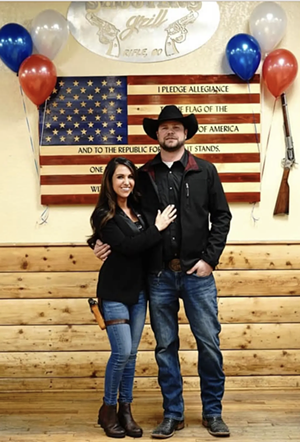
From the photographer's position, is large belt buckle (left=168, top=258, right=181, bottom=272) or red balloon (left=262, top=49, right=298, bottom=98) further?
red balloon (left=262, top=49, right=298, bottom=98)

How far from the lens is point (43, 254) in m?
3.55

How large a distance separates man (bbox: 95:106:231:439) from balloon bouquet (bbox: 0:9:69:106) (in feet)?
3.02

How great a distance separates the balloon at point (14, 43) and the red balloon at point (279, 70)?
4.75 feet

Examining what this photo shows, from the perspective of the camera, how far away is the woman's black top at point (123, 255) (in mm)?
2660

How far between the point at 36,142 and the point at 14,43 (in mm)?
604

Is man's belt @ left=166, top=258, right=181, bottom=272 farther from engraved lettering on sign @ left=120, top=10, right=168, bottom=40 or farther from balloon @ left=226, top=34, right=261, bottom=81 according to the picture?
engraved lettering on sign @ left=120, top=10, right=168, bottom=40

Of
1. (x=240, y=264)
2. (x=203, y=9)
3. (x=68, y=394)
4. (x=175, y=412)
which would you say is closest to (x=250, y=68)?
(x=203, y=9)

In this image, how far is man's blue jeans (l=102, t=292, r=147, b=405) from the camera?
2.70m

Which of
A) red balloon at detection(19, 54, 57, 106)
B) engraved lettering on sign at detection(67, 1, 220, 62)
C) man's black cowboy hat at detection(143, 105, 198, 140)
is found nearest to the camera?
man's black cowboy hat at detection(143, 105, 198, 140)

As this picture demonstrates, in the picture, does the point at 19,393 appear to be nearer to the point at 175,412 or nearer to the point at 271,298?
the point at 175,412

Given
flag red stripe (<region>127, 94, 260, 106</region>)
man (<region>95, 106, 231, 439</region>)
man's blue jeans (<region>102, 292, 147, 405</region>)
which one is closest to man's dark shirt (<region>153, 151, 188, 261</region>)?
man (<region>95, 106, 231, 439</region>)

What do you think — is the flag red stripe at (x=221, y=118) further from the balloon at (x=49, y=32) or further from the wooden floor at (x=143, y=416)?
the wooden floor at (x=143, y=416)

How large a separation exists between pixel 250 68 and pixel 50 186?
142cm

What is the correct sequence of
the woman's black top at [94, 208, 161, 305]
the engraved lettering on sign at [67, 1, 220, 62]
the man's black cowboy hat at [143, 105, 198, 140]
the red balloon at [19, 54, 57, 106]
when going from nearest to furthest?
1. the woman's black top at [94, 208, 161, 305]
2. the man's black cowboy hat at [143, 105, 198, 140]
3. the red balloon at [19, 54, 57, 106]
4. the engraved lettering on sign at [67, 1, 220, 62]
